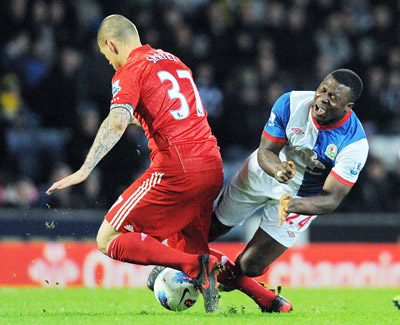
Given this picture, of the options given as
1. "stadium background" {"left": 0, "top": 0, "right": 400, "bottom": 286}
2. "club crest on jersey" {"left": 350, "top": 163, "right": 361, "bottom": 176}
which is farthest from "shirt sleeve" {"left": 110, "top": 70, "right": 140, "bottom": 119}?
"stadium background" {"left": 0, "top": 0, "right": 400, "bottom": 286}

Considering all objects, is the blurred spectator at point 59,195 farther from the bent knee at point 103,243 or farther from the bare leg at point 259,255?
the bent knee at point 103,243

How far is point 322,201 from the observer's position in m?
6.23

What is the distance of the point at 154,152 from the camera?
6449 millimetres

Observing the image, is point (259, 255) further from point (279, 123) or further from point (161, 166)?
point (161, 166)

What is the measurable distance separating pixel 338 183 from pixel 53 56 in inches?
278

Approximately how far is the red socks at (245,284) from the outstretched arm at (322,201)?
1.07 meters

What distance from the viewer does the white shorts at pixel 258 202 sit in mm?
7062

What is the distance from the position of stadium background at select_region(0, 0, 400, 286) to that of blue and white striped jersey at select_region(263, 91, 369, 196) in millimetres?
4273

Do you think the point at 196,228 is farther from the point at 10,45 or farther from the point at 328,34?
the point at 328,34

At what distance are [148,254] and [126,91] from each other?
1.21 metres

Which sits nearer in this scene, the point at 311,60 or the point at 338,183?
the point at 338,183

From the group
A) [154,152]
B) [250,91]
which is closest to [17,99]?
[250,91]

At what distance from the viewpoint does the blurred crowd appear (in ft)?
37.6

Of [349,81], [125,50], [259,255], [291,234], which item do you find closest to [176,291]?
[259,255]
